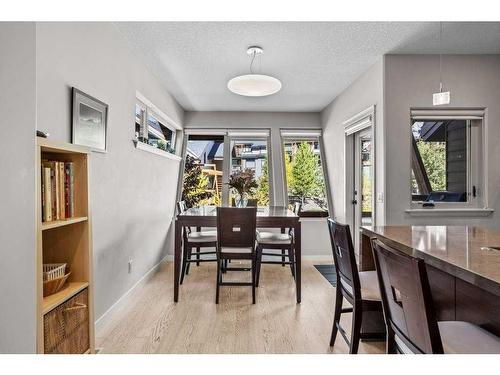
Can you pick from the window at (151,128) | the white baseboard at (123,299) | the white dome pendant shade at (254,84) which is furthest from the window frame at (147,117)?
the white baseboard at (123,299)

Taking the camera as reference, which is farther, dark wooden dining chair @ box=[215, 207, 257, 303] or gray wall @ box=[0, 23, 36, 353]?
dark wooden dining chair @ box=[215, 207, 257, 303]

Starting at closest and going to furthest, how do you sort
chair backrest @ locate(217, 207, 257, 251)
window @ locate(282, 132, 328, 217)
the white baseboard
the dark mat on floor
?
the white baseboard, chair backrest @ locate(217, 207, 257, 251), the dark mat on floor, window @ locate(282, 132, 328, 217)

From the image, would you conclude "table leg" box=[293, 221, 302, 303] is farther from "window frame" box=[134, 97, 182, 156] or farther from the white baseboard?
"window frame" box=[134, 97, 182, 156]

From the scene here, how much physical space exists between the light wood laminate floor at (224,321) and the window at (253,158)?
2149 millimetres

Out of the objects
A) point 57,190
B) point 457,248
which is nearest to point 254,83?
point 57,190

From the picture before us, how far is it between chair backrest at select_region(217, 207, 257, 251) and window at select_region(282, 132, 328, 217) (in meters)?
2.45

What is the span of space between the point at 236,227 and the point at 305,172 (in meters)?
2.70

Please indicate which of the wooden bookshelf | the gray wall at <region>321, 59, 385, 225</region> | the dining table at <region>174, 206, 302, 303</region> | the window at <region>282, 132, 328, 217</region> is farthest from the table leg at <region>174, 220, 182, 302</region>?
the window at <region>282, 132, 328, 217</region>

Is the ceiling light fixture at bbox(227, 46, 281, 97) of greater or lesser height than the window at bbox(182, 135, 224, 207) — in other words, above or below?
above

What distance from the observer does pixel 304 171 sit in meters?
5.55

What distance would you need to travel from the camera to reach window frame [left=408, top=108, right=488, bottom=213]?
329cm

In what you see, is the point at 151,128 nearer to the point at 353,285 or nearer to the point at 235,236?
the point at 235,236

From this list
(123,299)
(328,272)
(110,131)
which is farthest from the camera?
(328,272)

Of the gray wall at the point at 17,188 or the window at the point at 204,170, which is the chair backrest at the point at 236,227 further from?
the window at the point at 204,170
